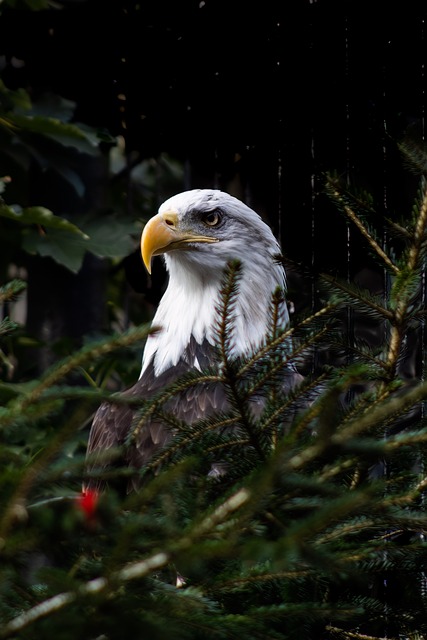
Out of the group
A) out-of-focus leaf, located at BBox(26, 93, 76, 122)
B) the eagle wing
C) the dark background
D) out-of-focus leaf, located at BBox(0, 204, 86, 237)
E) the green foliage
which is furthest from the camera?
out-of-focus leaf, located at BBox(26, 93, 76, 122)

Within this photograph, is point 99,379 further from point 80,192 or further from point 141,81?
point 141,81

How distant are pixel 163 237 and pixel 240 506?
1780mm

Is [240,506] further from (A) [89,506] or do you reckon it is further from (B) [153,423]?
(B) [153,423]

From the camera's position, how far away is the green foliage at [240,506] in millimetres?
718

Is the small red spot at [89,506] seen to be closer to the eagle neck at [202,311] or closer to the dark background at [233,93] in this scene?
the dark background at [233,93]

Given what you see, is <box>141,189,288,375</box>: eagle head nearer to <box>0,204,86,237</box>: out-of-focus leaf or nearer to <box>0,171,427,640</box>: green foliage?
<box>0,204,86,237</box>: out-of-focus leaf

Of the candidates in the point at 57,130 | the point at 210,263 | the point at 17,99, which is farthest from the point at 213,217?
the point at 17,99

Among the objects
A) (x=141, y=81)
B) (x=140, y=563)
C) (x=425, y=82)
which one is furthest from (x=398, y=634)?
(x=141, y=81)

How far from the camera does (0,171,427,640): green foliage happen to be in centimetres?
72

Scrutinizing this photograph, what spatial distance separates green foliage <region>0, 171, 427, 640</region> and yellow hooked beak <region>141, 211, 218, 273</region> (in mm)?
1400

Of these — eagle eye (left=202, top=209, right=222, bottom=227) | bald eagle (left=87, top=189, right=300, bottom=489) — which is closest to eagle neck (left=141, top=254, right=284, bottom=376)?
bald eagle (left=87, top=189, right=300, bottom=489)

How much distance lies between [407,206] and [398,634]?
4.23 feet

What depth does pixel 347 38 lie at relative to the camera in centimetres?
250

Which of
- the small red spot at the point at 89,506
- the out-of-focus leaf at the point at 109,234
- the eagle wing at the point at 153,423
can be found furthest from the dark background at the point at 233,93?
the small red spot at the point at 89,506
